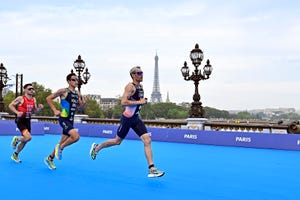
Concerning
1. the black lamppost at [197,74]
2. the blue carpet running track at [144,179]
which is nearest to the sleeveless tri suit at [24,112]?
the blue carpet running track at [144,179]

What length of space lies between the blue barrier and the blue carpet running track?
14.8ft

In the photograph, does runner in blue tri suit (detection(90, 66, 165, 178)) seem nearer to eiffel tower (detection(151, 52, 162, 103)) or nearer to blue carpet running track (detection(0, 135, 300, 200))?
blue carpet running track (detection(0, 135, 300, 200))

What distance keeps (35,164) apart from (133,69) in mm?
3366

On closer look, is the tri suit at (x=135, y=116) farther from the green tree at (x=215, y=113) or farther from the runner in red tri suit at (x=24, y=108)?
the green tree at (x=215, y=113)

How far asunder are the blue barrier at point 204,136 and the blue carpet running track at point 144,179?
4.53 meters

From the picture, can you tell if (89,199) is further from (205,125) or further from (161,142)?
(205,125)

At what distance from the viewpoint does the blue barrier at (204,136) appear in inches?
615

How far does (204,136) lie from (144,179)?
33.8 feet

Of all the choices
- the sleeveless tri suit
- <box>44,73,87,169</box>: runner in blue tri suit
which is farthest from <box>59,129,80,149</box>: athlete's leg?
the sleeveless tri suit

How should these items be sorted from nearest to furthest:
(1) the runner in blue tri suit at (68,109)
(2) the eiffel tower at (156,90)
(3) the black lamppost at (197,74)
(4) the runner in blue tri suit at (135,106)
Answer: (4) the runner in blue tri suit at (135,106)
(1) the runner in blue tri suit at (68,109)
(3) the black lamppost at (197,74)
(2) the eiffel tower at (156,90)

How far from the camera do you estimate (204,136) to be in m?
17.6

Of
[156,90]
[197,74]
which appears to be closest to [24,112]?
[197,74]

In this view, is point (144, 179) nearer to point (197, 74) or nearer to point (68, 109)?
point (68, 109)

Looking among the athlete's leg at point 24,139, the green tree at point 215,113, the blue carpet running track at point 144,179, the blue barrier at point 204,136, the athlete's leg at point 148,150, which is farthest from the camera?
the green tree at point 215,113
